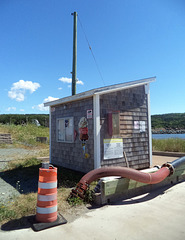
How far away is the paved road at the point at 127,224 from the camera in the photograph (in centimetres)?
293

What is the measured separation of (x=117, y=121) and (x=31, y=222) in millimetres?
4162

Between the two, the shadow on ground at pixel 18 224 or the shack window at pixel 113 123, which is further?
the shack window at pixel 113 123

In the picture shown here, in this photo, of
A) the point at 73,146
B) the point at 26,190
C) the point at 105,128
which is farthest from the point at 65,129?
the point at 26,190

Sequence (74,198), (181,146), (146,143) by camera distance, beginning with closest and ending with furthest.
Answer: (74,198) < (146,143) < (181,146)

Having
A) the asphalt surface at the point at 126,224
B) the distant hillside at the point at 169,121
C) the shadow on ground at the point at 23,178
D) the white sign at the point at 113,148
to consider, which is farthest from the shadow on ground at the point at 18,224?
the distant hillside at the point at 169,121

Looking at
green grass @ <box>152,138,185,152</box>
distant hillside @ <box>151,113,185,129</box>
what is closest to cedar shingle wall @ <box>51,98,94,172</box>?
green grass @ <box>152,138,185,152</box>

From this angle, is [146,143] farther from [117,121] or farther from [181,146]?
[181,146]

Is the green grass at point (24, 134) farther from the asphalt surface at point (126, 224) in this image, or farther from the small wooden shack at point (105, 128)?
the asphalt surface at point (126, 224)

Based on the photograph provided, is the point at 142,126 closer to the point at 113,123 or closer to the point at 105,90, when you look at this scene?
the point at 113,123

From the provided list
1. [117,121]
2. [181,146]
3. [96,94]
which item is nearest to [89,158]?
[117,121]

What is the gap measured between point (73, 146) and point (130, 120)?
7.89 feet

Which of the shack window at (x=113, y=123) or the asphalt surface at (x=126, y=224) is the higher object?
the shack window at (x=113, y=123)

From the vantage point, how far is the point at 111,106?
6.68 meters

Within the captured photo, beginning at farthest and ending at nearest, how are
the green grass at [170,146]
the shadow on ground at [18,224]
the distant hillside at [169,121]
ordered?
the distant hillside at [169,121], the green grass at [170,146], the shadow on ground at [18,224]
